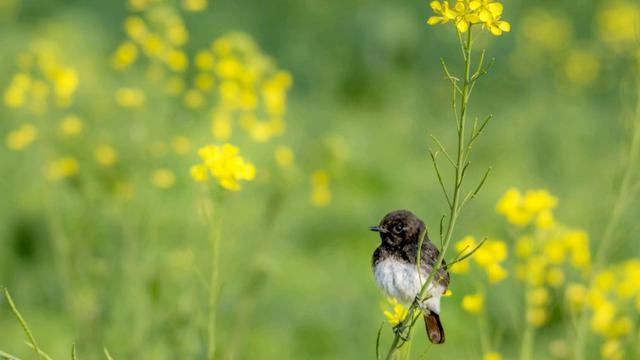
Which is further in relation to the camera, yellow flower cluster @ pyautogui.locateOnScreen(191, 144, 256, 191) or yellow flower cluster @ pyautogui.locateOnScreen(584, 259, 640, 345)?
yellow flower cluster @ pyautogui.locateOnScreen(584, 259, 640, 345)

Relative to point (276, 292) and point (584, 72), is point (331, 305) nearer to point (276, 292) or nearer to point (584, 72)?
point (276, 292)

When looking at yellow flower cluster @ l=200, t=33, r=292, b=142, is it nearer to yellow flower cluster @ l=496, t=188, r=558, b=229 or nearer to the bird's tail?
yellow flower cluster @ l=496, t=188, r=558, b=229

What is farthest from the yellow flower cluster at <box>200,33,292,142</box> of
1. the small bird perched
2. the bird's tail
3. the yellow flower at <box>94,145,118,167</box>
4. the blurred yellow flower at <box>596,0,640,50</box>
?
the blurred yellow flower at <box>596,0,640,50</box>

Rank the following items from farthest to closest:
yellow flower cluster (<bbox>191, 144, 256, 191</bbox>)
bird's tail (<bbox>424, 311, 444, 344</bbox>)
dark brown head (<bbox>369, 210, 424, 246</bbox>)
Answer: yellow flower cluster (<bbox>191, 144, 256, 191</bbox>)
dark brown head (<bbox>369, 210, 424, 246</bbox>)
bird's tail (<bbox>424, 311, 444, 344</bbox>)

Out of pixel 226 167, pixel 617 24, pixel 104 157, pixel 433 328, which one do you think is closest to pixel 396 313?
pixel 433 328

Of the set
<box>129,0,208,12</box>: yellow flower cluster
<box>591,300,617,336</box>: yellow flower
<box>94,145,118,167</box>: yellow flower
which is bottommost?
<box>591,300,617,336</box>: yellow flower

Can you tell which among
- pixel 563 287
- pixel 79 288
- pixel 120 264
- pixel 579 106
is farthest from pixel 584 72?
pixel 79 288

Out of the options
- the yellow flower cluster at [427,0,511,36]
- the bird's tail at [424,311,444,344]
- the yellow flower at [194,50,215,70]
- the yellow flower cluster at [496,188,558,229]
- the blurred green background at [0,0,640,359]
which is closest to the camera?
the yellow flower cluster at [427,0,511,36]
